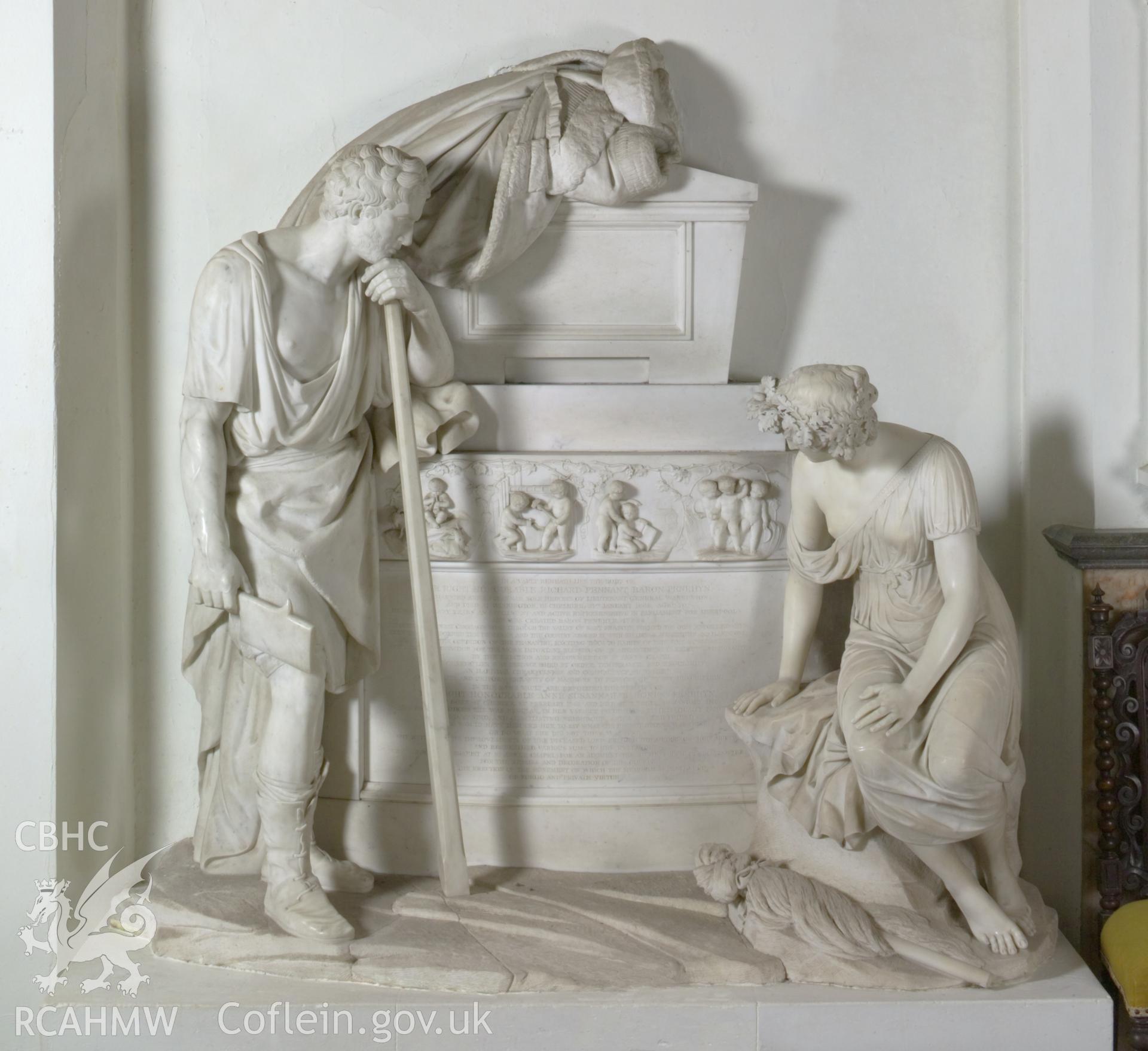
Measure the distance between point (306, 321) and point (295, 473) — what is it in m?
0.43

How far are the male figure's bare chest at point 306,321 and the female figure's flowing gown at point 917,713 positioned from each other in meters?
1.43

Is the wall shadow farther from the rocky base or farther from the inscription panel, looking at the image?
the rocky base

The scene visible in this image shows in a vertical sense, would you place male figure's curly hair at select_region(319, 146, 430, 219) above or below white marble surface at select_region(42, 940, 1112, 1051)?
above

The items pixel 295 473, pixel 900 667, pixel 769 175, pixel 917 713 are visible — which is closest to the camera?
pixel 917 713

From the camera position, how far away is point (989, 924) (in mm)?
3432

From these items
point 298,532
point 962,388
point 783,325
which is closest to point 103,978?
point 298,532

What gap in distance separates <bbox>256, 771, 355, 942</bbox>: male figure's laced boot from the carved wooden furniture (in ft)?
7.37

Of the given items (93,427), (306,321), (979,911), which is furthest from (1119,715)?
(93,427)

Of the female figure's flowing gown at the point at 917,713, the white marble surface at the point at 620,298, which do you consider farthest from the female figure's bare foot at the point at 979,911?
the white marble surface at the point at 620,298

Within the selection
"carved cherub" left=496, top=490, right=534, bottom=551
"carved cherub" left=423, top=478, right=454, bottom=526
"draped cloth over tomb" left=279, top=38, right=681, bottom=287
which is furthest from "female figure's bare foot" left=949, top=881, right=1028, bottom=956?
"draped cloth over tomb" left=279, top=38, right=681, bottom=287

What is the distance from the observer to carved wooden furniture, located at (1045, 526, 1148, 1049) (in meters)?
3.83

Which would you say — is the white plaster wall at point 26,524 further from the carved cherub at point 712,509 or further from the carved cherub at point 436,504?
the carved cherub at point 712,509

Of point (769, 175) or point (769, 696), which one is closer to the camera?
point (769, 696)

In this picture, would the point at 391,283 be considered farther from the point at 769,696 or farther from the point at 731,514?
the point at 769,696
